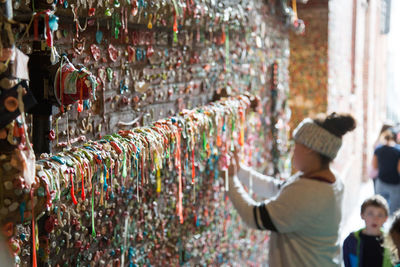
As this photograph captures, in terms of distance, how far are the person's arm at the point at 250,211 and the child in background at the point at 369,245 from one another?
661 millimetres

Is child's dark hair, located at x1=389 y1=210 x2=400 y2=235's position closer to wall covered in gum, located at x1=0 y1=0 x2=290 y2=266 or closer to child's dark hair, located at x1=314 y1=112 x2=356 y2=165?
child's dark hair, located at x1=314 y1=112 x2=356 y2=165

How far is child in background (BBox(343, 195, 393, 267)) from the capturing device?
277cm

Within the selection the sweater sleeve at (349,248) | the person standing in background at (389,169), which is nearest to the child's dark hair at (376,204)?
the sweater sleeve at (349,248)

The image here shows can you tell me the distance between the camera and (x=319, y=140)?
243cm

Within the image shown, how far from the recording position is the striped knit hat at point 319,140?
242cm

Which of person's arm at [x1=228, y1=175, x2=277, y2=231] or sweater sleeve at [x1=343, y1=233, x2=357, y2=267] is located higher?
person's arm at [x1=228, y1=175, x2=277, y2=231]

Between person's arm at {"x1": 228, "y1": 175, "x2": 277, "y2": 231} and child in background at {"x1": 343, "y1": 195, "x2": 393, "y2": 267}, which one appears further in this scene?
child in background at {"x1": 343, "y1": 195, "x2": 393, "y2": 267}

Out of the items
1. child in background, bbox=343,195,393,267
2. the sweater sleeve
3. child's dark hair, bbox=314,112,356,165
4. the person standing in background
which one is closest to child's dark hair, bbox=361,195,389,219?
child in background, bbox=343,195,393,267

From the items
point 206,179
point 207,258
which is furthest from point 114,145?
point 207,258

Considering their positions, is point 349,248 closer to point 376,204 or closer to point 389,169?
point 376,204

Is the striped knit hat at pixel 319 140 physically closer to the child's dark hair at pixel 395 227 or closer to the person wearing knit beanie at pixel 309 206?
the person wearing knit beanie at pixel 309 206

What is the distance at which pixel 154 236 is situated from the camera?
2.49 metres

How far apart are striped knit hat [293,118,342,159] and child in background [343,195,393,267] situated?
0.67 meters

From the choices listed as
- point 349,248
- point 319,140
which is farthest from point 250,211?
point 349,248
